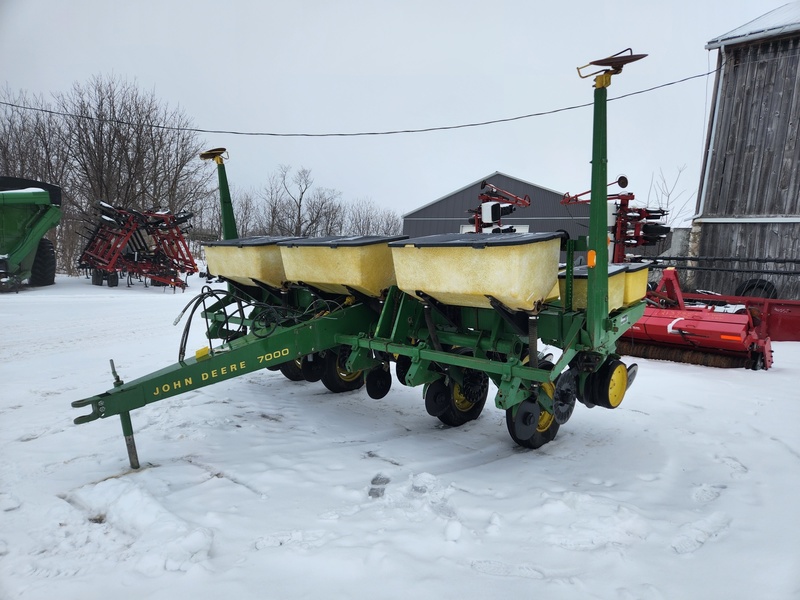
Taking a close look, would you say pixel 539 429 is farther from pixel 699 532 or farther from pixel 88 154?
pixel 88 154

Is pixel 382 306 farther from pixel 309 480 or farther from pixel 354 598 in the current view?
pixel 354 598

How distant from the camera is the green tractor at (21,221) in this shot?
35.7 ft

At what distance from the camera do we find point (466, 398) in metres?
4.62

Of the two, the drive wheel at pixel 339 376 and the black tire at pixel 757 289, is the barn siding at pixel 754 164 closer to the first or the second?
the black tire at pixel 757 289

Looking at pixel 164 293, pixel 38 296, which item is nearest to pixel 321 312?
pixel 38 296

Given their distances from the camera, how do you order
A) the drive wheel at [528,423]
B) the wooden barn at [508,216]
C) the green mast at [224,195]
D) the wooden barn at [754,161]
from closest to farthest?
the drive wheel at [528,423], the green mast at [224,195], the wooden barn at [754,161], the wooden barn at [508,216]

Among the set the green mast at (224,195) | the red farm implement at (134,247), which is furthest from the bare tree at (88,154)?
the green mast at (224,195)

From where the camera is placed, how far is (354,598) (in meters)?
2.27

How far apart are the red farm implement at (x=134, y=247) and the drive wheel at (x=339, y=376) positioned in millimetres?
10356

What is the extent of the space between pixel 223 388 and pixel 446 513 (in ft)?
10.9

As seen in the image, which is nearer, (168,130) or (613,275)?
(613,275)

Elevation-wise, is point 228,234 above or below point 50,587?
above

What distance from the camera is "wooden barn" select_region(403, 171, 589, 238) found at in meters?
27.1

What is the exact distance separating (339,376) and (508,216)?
2162 cm
